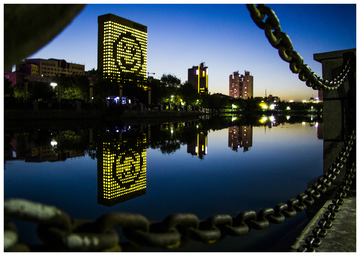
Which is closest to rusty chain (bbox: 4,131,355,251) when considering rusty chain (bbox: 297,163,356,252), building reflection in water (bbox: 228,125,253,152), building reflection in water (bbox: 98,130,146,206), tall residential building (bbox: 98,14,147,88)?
rusty chain (bbox: 297,163,356,252)

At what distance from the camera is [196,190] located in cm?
532

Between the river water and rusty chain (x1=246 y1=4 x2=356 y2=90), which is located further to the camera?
the river water

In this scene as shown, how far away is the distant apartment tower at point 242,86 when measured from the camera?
172750mm

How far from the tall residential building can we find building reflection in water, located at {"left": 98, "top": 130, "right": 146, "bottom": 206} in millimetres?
112253

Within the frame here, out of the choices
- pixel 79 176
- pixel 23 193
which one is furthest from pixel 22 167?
pixel 23 193

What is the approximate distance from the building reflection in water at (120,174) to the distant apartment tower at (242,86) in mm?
168001

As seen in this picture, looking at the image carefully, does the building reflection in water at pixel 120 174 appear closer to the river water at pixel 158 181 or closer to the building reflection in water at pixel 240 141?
the river water at pixel 158 181

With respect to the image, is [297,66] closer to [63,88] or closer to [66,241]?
[66,241]

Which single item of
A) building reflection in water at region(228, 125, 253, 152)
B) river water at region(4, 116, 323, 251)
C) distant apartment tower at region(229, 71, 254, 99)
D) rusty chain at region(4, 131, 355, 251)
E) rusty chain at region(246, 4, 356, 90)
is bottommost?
river water at region(4, 116, 323, 251)

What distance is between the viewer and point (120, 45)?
413 feet

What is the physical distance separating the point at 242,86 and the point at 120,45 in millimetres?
83055

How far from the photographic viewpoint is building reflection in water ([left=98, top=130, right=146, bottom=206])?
5081mm

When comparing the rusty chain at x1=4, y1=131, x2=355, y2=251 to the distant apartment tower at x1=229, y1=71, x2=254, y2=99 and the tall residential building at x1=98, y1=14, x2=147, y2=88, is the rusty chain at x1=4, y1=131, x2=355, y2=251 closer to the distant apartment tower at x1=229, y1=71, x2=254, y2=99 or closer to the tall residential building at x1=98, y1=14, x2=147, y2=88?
the tall residential building at x1=98, y1=14, x2=147, y2=88

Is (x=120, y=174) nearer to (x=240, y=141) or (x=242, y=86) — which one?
(x=240, y=141)
